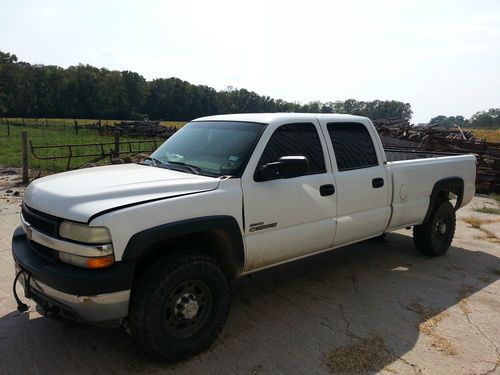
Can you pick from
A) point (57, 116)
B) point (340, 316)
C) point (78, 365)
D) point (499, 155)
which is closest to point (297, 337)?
point (340, 316)

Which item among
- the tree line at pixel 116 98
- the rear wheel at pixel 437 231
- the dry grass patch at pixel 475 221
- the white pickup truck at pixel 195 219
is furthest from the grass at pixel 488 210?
the tree line at pixel 116 98

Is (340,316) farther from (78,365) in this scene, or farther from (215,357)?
(78,365)

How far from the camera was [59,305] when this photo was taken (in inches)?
112

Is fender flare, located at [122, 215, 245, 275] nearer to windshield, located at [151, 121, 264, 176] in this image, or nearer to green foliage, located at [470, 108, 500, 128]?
windshield, located at [151, 121, 264, 176]

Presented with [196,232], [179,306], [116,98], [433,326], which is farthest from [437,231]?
[116,98]

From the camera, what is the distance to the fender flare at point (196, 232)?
2.84 meters

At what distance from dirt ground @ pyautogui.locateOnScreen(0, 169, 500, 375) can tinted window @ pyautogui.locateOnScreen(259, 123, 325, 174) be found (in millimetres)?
1430

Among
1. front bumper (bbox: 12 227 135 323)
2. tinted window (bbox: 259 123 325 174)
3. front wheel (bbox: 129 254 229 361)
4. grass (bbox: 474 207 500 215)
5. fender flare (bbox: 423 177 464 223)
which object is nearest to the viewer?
front bumper (bbox: 12 227 135 323)

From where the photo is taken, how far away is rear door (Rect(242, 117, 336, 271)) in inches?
140

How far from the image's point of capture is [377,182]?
4.73 metres

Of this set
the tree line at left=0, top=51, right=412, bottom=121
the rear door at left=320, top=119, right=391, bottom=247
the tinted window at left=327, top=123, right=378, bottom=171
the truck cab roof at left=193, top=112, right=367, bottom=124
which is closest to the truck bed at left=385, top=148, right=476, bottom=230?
the rear door at left=320, top=119, right=391, bottom=247

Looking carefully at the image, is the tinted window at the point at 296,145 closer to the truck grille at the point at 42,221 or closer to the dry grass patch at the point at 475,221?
the truck grille at the point at 42,221

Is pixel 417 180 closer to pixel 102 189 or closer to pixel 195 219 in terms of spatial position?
pixel 195 219

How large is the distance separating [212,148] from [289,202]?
34.7 inches
